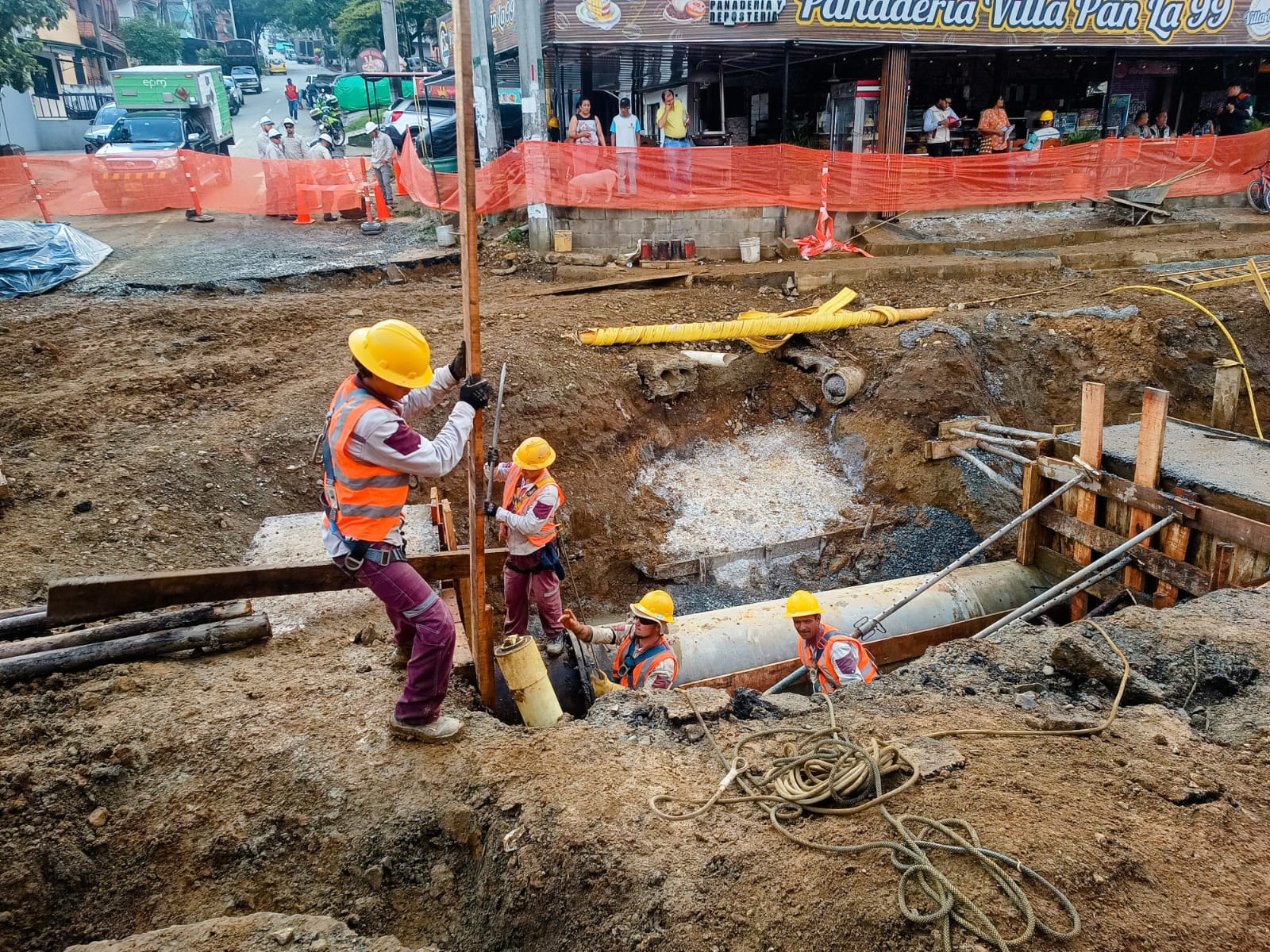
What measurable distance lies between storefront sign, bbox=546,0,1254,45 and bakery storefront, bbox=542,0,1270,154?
22 mm

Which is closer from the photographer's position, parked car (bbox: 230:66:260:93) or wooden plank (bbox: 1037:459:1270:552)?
wooden plank (bbox: 1037:459:1270:552)

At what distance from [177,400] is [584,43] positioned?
8656 mm

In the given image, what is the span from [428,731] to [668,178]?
10.7m

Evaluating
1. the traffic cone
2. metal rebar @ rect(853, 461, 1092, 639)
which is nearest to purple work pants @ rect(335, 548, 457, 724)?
metal rebar @ rect(853, 461, 1092, 639)

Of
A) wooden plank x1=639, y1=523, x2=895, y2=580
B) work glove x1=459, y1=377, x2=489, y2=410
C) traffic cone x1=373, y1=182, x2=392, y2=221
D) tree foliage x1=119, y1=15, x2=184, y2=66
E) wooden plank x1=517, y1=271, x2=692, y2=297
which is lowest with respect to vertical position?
wooden plank x1=639, y1=523, x2=895, y2=580

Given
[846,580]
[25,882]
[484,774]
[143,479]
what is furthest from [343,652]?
[846,580]

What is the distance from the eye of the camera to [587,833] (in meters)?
3.32

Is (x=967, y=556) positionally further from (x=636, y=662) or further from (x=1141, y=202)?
(x=1141, y=202)

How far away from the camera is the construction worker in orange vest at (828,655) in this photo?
5.29 meters

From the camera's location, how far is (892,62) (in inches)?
559

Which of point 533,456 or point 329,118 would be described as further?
point 329,118

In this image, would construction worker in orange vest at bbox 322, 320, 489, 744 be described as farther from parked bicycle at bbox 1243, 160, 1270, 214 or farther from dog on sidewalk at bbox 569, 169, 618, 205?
parked bicycle at bbox 1243, 160, 1270, 214

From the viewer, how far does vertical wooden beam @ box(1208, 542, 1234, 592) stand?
601 cm

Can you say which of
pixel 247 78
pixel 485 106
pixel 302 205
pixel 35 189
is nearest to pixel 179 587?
pixel 485 106
